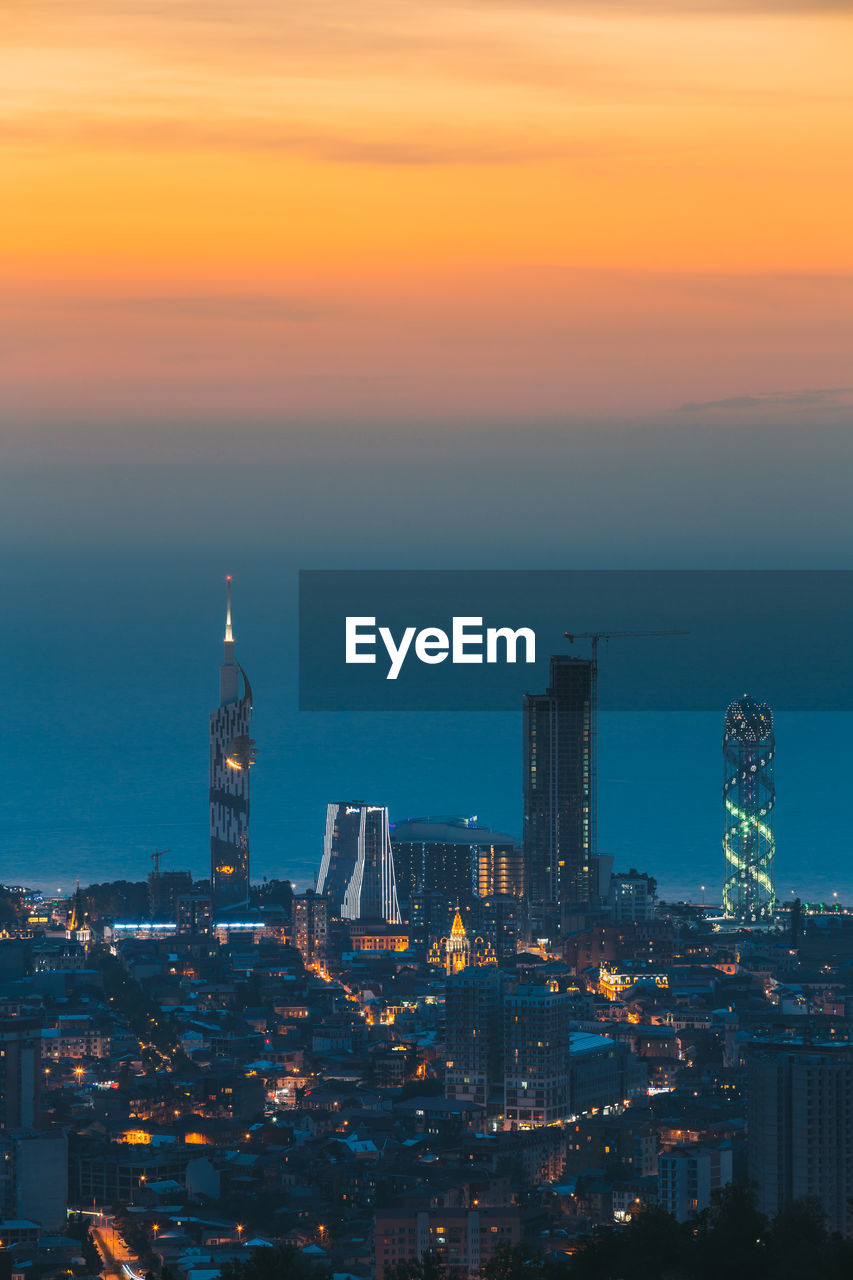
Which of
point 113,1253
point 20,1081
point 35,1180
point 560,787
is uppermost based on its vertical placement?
point 560,787

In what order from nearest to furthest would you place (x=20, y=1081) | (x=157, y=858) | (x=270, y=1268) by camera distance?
(x=270, y=1268)
(x=20, y=1081)
(x=157, y=858)

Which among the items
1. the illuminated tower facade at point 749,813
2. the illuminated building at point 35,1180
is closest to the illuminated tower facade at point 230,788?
the illuminated tower facade at point 749,813

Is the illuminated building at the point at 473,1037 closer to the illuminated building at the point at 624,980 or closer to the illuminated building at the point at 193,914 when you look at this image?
the illuminated building at the point at 624,980

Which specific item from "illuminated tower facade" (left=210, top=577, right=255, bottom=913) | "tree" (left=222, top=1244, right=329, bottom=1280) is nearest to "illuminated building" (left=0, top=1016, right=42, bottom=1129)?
"tree" (left=222, top=1244, right=329, bottom=1280)

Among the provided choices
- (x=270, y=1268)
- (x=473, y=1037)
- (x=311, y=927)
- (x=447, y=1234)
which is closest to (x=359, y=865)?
(x=311, y=927)

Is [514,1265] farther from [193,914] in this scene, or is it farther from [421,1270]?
[193,914]

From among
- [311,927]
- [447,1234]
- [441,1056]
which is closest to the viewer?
[447,1234]

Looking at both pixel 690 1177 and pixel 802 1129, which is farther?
pixel 802 1129
